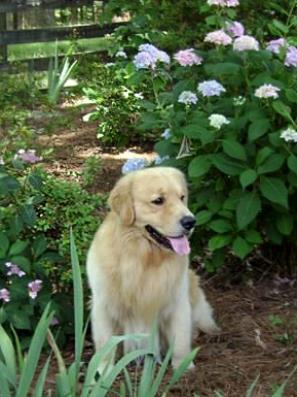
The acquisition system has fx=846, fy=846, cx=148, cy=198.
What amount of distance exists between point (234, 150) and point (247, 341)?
3.38 ft

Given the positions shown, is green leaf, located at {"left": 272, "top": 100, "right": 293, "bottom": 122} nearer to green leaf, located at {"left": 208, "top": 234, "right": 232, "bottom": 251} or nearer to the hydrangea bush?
the hydrangea bush

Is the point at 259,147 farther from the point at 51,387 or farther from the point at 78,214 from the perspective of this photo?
the point at 51,387

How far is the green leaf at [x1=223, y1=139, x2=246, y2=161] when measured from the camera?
454 cm

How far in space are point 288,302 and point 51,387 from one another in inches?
65.9

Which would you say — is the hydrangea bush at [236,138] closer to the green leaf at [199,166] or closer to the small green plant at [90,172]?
the green leaf at [199,166]

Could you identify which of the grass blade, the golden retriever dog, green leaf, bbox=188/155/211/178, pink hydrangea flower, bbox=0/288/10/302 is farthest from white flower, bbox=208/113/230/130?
the grass blade

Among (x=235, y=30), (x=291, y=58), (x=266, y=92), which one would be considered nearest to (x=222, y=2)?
(x=235, y=30)

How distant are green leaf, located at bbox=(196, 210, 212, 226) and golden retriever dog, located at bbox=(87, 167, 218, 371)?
1.98 ft

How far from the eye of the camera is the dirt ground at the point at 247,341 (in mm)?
4043

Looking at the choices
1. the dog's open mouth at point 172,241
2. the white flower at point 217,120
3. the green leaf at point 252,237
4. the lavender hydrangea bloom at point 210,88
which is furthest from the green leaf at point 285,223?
the dog's open mouth at point 172,241

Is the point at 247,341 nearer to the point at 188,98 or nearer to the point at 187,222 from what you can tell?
the point at 187,222

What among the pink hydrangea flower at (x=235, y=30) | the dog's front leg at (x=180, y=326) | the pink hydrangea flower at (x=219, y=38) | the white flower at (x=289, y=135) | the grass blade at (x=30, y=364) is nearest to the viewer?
the grass blade at (x=30, y=364)

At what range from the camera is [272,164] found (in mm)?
4520

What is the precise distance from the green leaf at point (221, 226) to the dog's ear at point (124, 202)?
3.05ft
